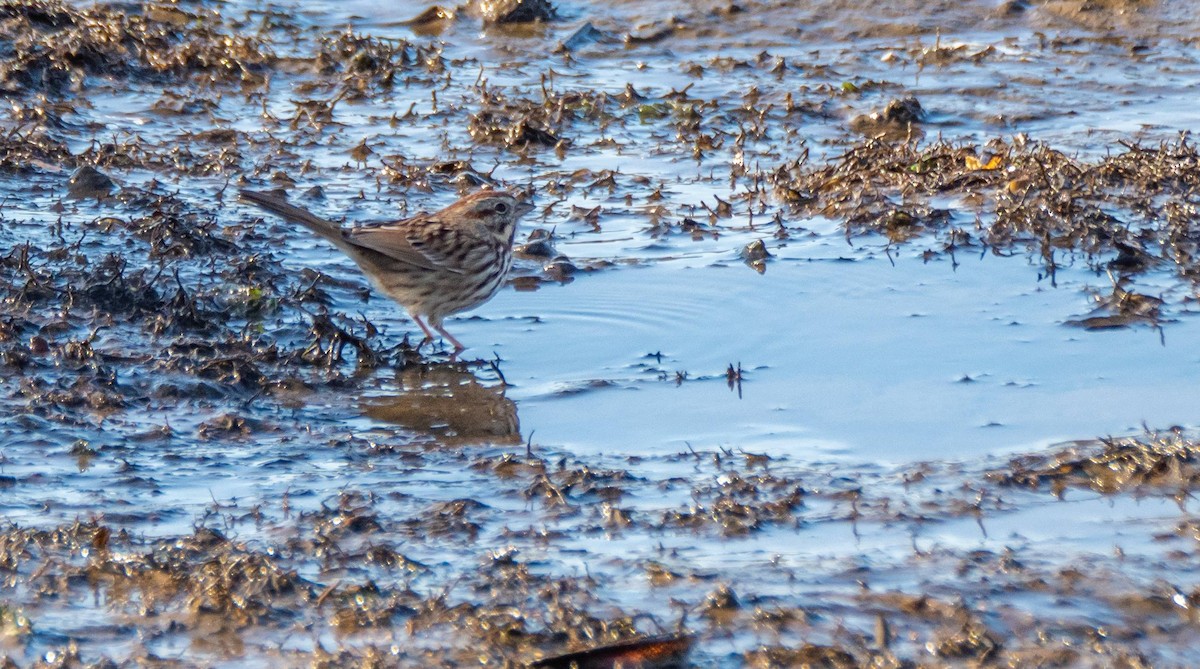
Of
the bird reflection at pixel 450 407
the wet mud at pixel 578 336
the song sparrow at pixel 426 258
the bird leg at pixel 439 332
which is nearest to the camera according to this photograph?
the wet mud at pixel 578 336

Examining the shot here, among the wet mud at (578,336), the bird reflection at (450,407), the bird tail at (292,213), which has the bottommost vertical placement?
the bird reflection at (450,407)

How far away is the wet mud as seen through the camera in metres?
5.23

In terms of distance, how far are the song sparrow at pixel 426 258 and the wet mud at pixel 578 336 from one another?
0.22m

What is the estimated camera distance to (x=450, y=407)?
741 cm

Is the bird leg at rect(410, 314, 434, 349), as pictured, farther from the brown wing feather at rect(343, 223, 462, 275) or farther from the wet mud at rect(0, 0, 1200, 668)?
the brown wing feather at rect(343, 223, 462, 275)

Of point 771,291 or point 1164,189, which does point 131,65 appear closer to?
point 771,291

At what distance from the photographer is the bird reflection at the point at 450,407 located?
7008 millimetres

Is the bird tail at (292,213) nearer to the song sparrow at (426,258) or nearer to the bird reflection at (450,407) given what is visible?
the song sparrow at (426,258)

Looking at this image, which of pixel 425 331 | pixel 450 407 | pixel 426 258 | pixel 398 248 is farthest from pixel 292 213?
pixel 450 407

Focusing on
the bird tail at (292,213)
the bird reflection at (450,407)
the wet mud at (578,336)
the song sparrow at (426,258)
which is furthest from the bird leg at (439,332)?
the bird tail at (292,213)

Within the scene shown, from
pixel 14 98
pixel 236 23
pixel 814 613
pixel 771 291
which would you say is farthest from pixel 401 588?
pixel 236 23

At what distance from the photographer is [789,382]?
7547 millimetres

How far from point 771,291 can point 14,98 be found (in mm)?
6863

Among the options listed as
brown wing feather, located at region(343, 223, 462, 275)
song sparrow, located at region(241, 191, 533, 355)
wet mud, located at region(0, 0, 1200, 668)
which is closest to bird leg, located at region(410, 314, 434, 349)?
song sparrow, located at region(241, 191, 533, 355)
